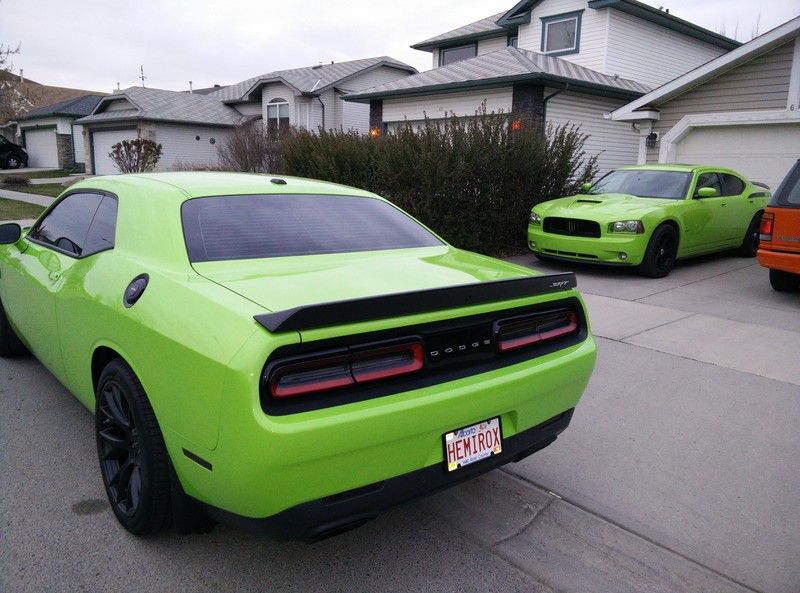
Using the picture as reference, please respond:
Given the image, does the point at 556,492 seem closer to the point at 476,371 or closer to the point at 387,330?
the point at 476,371

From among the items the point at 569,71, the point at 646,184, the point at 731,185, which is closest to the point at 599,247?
the point at 646,184

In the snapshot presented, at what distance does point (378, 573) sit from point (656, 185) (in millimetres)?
8344

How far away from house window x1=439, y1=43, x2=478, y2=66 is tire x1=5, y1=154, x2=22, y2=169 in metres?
26.9

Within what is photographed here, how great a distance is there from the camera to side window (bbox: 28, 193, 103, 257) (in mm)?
3532

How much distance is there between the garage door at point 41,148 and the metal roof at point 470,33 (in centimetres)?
2545

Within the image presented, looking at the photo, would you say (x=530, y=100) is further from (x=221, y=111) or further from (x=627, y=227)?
(x=221, y=111)

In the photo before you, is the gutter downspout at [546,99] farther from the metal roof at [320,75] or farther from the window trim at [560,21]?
the metal roof at [320,75]

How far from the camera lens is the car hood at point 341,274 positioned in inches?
92.7

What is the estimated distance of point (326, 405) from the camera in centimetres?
209

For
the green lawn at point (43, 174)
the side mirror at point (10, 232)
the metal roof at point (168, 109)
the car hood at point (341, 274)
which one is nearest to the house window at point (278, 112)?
the metal roof at point (168, 109)

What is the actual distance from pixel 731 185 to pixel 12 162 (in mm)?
39601

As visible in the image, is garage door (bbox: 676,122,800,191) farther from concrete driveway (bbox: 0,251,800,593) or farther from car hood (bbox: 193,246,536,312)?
car hood (bbox: 193,246,536,312)

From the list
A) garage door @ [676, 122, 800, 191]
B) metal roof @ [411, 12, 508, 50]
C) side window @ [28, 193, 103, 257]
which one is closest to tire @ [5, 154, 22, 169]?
metal roof @ [411, 12, 508, 50]

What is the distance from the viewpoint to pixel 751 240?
10508mm
